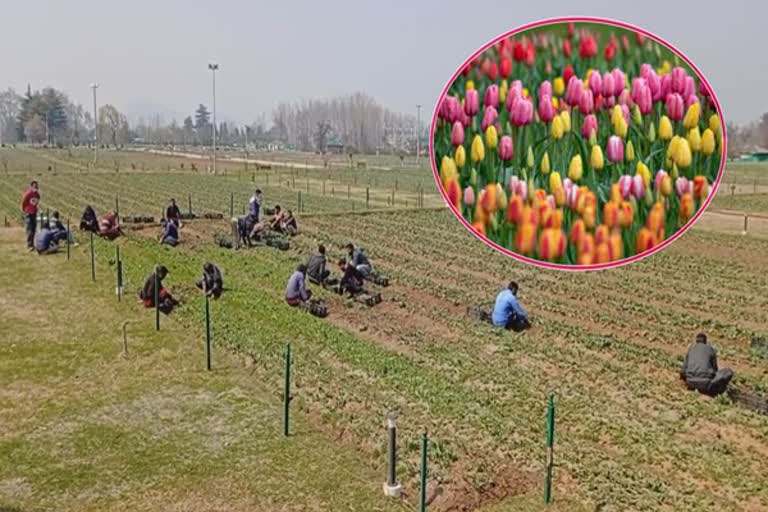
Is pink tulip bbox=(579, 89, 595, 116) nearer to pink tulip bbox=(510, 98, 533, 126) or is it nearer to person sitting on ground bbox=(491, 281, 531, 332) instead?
pink tulip bbox=(510, 98, 533, 126)

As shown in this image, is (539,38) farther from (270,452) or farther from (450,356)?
(450,356)

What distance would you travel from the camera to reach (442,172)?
287 centimetres

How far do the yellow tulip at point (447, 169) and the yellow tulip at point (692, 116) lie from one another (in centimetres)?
86

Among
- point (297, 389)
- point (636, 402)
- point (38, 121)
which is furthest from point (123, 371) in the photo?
point (38, 121)

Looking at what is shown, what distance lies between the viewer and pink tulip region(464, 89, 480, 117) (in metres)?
2.83

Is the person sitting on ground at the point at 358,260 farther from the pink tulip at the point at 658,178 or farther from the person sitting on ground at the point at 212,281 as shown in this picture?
the pink tulip at the point at 658,178

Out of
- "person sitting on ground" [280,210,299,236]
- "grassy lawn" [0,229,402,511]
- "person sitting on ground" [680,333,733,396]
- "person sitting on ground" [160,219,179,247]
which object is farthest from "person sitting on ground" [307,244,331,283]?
"person sitting on ground" [680,333,733,396]

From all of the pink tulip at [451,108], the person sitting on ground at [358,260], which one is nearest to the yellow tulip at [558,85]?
the pink tulip at [451,108]

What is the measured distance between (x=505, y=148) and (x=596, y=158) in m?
0.34

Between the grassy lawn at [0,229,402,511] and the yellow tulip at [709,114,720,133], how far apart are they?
5.58m

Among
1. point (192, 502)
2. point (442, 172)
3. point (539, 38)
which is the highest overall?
point (539, 38)

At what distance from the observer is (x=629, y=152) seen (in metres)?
2.81

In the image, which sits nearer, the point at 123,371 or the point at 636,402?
the point at 636,402

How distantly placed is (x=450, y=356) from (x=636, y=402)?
10.2 ft
